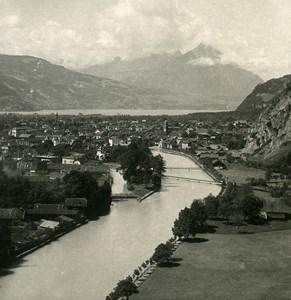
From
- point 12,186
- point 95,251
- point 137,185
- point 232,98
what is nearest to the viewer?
point 95,251

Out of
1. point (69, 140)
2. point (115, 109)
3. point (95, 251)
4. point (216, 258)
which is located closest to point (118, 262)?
point (95, 251)

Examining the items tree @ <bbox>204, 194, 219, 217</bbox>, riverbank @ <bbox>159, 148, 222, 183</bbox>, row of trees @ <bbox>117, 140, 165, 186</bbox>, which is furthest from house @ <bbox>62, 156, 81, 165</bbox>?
tree @ <bbox>204, 194, 219, 217</bbox>

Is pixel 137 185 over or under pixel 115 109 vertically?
Answer: under

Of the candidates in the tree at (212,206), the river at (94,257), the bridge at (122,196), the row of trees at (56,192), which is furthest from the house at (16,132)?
the tree at (212,206)

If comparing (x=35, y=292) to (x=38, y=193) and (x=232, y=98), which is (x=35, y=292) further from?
(x=232, y=98)

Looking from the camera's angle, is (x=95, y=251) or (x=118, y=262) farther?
(x=95, y=251)

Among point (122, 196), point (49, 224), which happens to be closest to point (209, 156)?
point (122, 196)

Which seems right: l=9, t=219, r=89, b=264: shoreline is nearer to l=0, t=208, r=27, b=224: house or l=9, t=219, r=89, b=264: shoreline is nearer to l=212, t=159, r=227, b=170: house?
l=0, t=208, r=27, b=224: house
